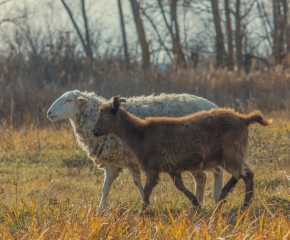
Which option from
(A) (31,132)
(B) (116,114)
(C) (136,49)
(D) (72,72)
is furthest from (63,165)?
(C) (136,49)

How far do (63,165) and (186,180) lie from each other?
128 inches

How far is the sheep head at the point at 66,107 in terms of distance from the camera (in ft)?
21.2

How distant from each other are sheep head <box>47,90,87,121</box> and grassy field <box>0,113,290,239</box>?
1.13m

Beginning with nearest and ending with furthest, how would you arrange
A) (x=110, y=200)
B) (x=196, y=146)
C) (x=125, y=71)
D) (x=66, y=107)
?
(x=196, y=146) < (x=110, y=200) < (x=66, y=107) < (x=125, y=71)

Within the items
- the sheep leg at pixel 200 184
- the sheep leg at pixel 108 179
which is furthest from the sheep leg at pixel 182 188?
the sheep leg at pixel 108 179

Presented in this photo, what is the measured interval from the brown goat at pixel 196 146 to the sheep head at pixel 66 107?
64.5 inches

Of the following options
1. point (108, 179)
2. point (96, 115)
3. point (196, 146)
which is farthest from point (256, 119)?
point (96, 115)

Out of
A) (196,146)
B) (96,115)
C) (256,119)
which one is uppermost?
(96,115)

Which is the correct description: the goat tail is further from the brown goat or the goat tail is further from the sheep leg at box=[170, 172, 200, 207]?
the sheep leg at box=[170, 172, 200, 207]

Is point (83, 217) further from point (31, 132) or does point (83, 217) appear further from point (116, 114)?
point (31, 132)

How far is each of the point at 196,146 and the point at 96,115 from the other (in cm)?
227

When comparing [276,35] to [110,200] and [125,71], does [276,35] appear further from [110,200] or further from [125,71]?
[110,200]

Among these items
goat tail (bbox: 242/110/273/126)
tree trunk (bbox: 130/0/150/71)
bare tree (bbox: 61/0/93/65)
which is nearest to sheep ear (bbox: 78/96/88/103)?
goat tail (bbox: 242/110/273/126)

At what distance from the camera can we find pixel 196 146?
16.1 ft
